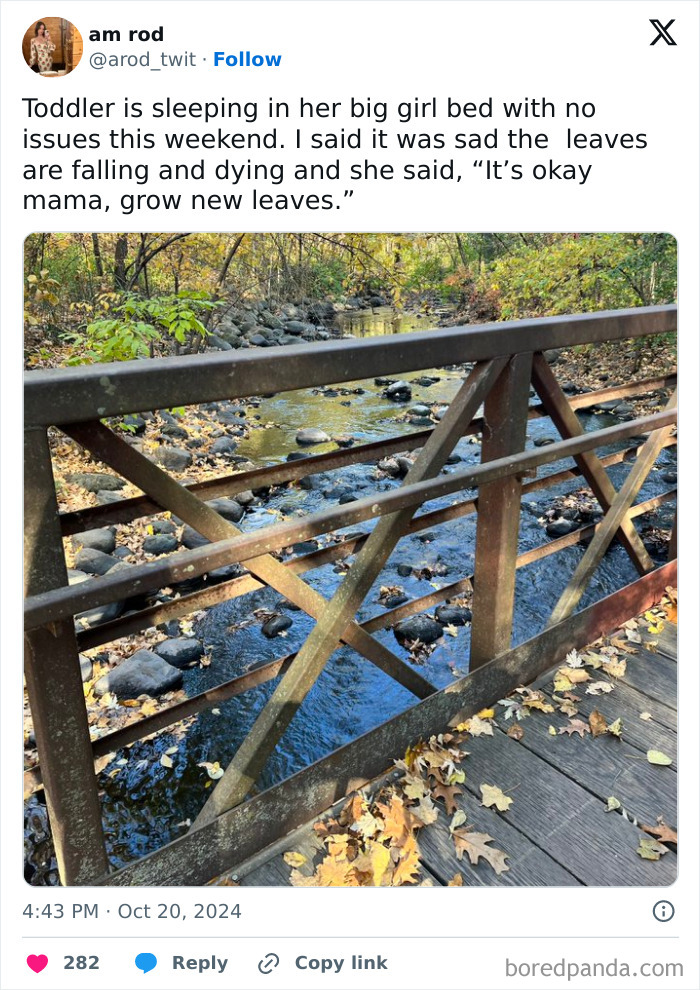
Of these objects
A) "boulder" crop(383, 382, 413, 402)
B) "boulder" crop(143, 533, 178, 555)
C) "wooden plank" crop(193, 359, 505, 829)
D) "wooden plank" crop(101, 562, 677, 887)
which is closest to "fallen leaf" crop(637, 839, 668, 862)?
"wooden plank" crop(101, 562, 677, 887)

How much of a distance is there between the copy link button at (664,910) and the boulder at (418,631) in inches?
117

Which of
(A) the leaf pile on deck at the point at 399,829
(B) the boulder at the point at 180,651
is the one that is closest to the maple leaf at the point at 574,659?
(A) the leaf pile on deck at the point at 399,829

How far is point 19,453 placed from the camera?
157cm

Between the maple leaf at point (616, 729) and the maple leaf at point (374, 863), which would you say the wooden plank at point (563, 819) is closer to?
the maple leaf at point (616, 729)

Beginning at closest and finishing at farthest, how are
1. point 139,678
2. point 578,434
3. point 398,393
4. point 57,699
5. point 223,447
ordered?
point 57,699
point 578,434
point 139,678
point 223,447
point 398,393

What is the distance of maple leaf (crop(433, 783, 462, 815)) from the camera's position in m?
2.48

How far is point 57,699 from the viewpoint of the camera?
176 cm

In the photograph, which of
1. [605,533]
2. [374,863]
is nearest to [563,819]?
[374,863]

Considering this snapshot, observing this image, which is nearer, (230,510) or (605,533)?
(605,533)

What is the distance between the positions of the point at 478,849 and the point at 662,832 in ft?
2.06

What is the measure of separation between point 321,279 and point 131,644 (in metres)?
14.8

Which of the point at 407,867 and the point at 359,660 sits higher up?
the point at 407,867

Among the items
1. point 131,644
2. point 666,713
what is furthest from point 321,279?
point 666,713

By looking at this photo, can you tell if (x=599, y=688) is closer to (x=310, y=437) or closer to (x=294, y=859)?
(x=294, y=859)
